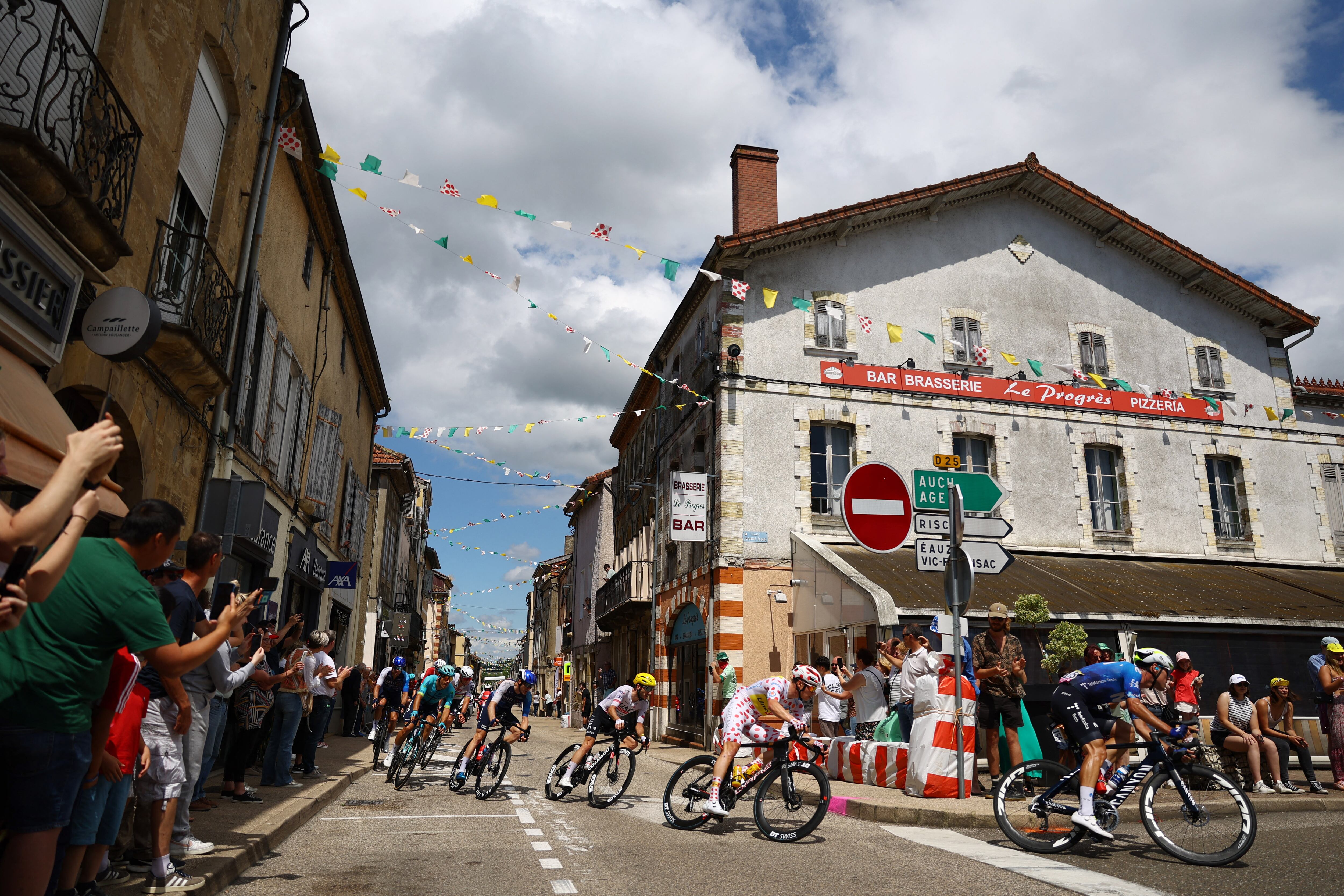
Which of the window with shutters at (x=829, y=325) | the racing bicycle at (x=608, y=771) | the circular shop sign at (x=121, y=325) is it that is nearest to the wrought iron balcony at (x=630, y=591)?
the window with shutters at (x=829, y=325)

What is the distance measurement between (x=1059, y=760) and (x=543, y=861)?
20.7ft

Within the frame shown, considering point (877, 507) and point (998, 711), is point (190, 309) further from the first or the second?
point (998, 711)

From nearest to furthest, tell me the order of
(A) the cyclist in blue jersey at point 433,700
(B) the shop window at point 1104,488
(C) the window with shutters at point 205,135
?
1. (C) the window with shutters at point 205,135
2. (A) the cyclist in blue jersey at point 433,700
3. (B) the shop window at point 1104,488

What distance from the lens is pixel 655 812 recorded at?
905cm

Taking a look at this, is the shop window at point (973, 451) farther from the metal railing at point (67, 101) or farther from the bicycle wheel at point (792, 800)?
the metal railing at point (67, 101)

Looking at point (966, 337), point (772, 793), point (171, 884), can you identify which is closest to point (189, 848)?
point (171, 884)

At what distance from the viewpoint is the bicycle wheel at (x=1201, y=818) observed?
589 cm

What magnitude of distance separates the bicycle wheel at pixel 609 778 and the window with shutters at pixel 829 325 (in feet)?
37.2

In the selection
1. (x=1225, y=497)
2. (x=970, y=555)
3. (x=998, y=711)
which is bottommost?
(x=998, y=711)

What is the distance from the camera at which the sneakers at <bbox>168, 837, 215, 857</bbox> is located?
534 cm

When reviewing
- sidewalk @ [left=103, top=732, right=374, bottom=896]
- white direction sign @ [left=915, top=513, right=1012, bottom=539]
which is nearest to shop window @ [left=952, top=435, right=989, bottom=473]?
white direction sign @ [left=915, top=513, right=1012, bottom=539]

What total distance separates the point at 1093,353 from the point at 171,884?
2033cm

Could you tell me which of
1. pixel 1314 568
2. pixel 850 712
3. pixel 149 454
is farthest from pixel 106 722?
pixel 1314 568

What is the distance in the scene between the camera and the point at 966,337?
1977 cm
